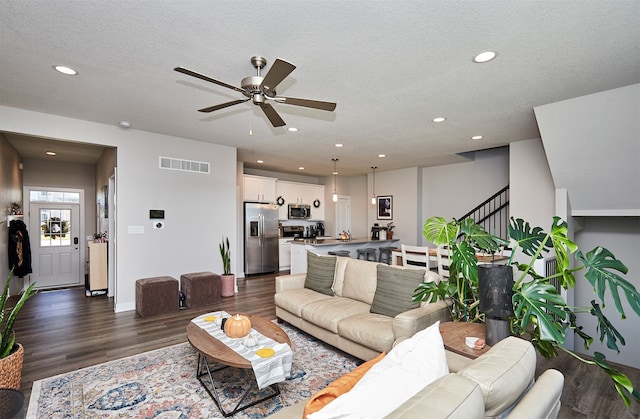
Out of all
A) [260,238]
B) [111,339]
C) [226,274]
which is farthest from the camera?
[260,238]

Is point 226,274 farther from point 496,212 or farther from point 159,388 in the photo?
point 496,212

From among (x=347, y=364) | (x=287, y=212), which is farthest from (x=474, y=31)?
(x=287, y=212)

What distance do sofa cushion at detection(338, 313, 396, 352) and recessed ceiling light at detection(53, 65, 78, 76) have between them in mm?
3366

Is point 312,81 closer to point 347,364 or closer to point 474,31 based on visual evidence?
point 474,31

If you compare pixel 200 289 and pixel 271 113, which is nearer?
pixel 271 113

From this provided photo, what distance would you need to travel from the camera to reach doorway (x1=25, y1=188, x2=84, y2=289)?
6266 millimetres

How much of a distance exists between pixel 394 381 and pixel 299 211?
7.65m

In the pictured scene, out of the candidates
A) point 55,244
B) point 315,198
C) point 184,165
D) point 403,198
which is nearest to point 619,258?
point 403,198

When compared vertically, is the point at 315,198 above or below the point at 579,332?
above

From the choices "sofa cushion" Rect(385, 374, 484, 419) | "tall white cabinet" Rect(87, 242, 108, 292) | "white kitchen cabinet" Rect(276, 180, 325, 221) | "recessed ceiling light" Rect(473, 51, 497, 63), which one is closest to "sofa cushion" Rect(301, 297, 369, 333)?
Result: "sofa cushion" Rect(385, 374, 484, 419)

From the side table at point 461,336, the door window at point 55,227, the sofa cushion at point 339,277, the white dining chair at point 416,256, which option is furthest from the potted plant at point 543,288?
the door window at point 55,227

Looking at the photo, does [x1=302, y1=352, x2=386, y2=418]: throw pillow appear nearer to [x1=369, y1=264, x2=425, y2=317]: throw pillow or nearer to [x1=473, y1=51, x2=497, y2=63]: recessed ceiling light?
[x1=369, y1=264, x2=425, y2=317]: throw pillow

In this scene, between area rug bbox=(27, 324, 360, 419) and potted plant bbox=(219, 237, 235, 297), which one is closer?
area rug bbox=(27, 324, 360, 419)

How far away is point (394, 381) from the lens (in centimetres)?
104
